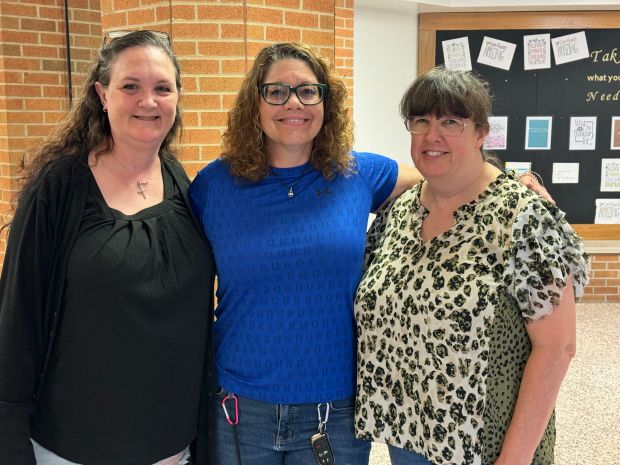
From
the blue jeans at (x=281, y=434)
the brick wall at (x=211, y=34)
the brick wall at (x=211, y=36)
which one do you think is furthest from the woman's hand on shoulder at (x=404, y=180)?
the brick wall at (x=211, y=36)

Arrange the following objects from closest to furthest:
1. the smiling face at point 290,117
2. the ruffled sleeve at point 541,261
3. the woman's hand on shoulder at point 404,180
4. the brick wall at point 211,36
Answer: the ruffled sleeve at point 541,261, the smiling face at point 290,117, the woman's hand on shoulder at point 404,180, the brick wall at point 211,36

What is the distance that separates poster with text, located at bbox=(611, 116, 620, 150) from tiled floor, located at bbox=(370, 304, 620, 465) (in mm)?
1695

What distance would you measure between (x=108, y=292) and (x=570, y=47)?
5.47 metres

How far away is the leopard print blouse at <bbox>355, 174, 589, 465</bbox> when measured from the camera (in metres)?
1.45

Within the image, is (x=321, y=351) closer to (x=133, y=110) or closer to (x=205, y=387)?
(x=205, y=387)

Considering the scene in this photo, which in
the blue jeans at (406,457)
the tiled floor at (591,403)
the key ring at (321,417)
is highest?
the key ring at (321,417)

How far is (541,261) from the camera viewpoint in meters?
1.42

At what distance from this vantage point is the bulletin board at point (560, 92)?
5.64 metres

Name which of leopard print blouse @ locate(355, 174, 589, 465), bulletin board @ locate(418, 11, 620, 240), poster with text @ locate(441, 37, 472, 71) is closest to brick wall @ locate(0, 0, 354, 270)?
leopard print blouse @ locate(355, 174, 589, 465)

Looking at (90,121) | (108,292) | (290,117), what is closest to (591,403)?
(290,117)

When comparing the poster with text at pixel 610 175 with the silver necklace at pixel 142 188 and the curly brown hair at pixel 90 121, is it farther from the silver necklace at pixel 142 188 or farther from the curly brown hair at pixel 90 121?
the silver necklace at pixel 142 188

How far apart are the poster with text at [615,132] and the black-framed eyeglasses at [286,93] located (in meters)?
4.97

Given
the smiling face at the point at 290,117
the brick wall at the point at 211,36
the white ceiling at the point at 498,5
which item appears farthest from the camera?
the white ceiling at the point at 498,5

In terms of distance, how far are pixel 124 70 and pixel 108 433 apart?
0.99m
